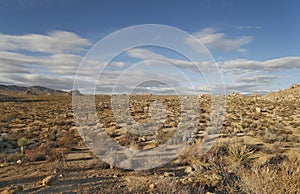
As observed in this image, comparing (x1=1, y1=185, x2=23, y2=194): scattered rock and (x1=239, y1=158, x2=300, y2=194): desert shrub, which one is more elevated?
(x1=239, y1=158, x2=300, y2=194): desert shrub

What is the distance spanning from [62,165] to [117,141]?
4.03 meters

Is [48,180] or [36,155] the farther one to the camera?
[36,155]

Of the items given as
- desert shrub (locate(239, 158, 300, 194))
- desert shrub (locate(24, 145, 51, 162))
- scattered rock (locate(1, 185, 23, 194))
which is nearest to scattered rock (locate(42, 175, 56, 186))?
scattered rock (locate(1, 185, 23, 194))

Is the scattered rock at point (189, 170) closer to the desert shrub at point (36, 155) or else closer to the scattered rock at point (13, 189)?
the scattered rock at point (13, 189)

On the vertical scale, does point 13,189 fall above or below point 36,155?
below

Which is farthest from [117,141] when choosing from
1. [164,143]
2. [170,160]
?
[170,160]

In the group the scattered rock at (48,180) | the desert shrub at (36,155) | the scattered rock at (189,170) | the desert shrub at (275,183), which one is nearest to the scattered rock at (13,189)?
the scattered rock at (48,180)

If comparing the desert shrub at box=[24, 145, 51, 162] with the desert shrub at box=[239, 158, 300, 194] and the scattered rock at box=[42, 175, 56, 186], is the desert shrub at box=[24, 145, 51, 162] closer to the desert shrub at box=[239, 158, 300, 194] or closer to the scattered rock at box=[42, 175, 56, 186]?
the scattered rock at box=[42, 175, 56, 186]

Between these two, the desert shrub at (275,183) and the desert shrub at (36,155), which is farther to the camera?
the desert shrub at (36,155)

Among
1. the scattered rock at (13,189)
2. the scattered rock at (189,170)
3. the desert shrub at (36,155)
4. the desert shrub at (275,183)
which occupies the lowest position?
the scattered rock at (13,189)

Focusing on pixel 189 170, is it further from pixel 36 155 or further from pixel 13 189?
pixel 36 155

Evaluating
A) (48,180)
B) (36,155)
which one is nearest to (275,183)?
(48,180)

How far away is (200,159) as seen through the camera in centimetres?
838

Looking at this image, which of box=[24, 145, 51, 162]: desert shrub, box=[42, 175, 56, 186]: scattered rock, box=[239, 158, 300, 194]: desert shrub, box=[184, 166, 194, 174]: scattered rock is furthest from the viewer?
box=[24, 145, 51, 162]: desert shrub
